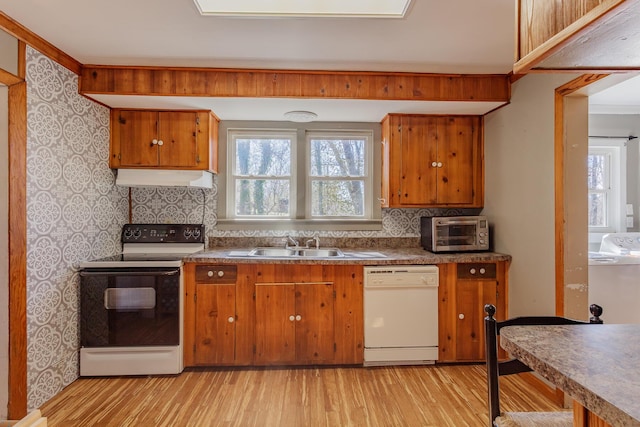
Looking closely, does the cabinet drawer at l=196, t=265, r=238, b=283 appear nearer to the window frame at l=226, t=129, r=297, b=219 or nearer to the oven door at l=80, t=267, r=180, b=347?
the oven door at l=80, t=267, r=180, b=347

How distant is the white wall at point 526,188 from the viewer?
7.55 ft

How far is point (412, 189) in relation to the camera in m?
3.05

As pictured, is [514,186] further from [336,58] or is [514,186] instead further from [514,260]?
[336,58]

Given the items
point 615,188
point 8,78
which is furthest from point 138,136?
point 615,188

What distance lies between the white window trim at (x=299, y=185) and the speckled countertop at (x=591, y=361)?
2.35 meters

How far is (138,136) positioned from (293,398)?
8.18 ft

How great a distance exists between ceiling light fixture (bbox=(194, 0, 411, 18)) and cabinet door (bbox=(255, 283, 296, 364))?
1.87m

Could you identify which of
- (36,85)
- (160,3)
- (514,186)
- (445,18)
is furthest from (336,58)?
(36,85)

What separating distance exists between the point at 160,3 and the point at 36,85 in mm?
1065

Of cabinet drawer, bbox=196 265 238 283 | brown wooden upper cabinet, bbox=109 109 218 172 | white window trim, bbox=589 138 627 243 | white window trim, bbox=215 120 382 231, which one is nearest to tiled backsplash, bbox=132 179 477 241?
white window trim, bbox=215 120 382 231

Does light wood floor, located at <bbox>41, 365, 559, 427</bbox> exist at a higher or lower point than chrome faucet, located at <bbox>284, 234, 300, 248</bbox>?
lower

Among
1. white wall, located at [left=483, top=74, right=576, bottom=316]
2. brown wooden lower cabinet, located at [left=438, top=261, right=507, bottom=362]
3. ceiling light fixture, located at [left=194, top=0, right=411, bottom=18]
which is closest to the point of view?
ceiling light fixture, located at [left=194, top=0, right=411, bottom=18]

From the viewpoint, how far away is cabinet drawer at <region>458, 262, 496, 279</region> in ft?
8.93

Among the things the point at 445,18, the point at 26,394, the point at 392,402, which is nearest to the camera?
the point at 445,18
